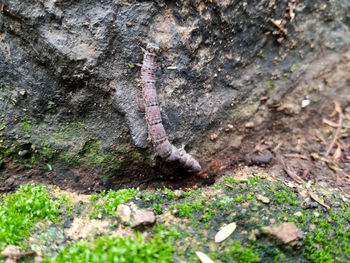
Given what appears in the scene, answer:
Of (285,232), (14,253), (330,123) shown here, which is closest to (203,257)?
(285,232)

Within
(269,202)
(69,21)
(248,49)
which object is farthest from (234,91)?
(69,21)

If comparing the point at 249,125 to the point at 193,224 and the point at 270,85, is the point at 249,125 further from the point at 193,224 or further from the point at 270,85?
the point at 193,224

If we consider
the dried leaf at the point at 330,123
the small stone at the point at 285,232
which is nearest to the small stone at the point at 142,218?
the small stone at the point at 285,232

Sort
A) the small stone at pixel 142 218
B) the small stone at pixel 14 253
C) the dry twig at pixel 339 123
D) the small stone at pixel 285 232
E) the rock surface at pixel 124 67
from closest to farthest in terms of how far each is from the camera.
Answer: the small stone at pixel 14 253 → the small stone at pixel 285 232 → the small stone at pixel 142 218 → the rock surface at pixel 124 67 → the dry twig at pixel 339 123

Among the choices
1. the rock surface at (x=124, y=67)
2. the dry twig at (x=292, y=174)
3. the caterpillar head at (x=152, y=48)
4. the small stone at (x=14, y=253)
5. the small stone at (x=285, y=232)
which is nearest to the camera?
the small stone at (x=14, y=253)

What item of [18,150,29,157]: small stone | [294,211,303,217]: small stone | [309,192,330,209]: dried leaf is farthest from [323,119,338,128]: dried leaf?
[18,150,29,157]: small stone

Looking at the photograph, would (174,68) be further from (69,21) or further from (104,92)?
(69,21)

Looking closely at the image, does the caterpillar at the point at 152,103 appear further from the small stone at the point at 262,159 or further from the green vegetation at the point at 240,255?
the green vegetation at the point at 240,255
